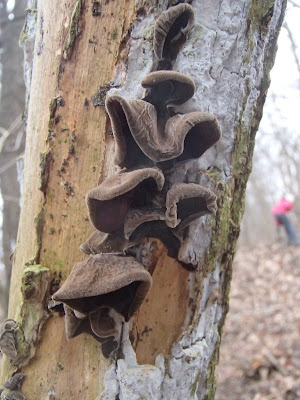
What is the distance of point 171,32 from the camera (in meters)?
1.32

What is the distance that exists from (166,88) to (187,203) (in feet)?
1.39

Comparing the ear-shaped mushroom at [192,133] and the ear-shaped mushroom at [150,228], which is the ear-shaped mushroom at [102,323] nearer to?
the ear-shaped mushroom at [150,228]

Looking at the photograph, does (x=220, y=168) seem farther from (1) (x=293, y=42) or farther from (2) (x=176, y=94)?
(1) (x=293, y=42)

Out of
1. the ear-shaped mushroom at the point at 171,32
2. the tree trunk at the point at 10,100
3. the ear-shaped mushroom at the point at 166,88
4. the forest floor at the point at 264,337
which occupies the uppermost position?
the tree trunk at the point at 10,100

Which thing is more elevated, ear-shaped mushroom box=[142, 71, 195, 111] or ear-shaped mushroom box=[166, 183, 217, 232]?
ear-shaped mushroom box=[142, 71, 195, 111]

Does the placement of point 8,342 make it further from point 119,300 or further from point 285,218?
point 285,218

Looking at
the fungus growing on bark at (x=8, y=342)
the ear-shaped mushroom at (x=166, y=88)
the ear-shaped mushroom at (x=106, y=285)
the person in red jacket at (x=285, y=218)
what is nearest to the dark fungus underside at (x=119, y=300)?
the ear-shaped mushroom at (x=106, y=285)

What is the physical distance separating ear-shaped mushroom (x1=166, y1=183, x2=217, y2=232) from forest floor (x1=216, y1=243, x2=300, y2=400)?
150 inches

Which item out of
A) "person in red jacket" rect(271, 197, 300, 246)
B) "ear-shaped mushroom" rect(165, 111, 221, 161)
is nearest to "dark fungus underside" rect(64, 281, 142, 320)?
"ear-shaped mushroom" rect(165, 111, 221, 161)

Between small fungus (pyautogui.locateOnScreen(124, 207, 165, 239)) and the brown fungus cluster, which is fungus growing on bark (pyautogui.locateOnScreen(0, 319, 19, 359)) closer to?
the brown fungus cluster

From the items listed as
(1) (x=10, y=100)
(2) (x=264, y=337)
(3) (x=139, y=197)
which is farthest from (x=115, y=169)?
(2) (x=264, y=337)

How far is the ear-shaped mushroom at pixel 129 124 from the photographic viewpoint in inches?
43.2

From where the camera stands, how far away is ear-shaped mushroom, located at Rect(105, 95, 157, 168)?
110 cm

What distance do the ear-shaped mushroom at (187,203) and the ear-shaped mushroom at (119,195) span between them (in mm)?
63
